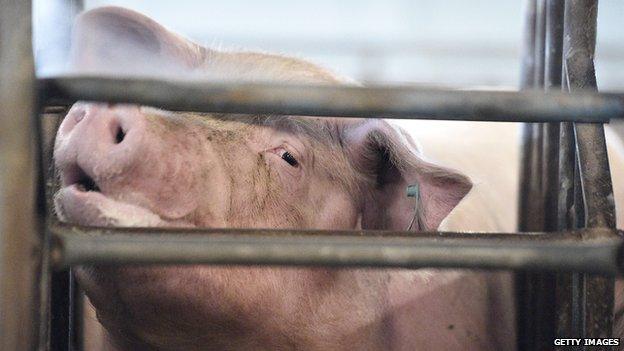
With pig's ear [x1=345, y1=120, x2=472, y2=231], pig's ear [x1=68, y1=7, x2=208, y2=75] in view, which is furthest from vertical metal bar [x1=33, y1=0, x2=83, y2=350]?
pig's ear [x1=345, y1=120, x2=472, y2=231]

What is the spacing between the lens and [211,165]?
1566 millimetres

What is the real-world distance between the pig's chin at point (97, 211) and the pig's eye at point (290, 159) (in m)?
0.43

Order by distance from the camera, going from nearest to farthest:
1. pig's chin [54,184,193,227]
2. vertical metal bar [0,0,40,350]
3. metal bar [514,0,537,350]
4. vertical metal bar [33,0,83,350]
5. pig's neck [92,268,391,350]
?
vertical metal bar [0,0,40,350] < pig's chin [54,184,193,227] < vertical metal bar [33,0,83,350] < pig's neck [92,268,391,350] < metal bar [514,0,537,350]

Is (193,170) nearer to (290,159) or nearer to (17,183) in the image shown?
(290,159)

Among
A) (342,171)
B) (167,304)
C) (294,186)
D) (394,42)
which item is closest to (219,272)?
(167,304)

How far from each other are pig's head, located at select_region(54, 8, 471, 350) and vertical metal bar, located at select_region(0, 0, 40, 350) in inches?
17.2

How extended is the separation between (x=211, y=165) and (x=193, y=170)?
0.06 metres

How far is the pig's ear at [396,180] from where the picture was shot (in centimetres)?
172

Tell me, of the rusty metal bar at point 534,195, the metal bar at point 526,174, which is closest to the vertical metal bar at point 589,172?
the rusty metal bar at point 534,195

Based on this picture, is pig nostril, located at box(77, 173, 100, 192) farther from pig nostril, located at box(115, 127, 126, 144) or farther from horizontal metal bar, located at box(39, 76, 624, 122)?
horizontal metal bar, located at box(39, 76, 624, 122)

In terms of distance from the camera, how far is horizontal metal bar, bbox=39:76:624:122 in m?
0.98

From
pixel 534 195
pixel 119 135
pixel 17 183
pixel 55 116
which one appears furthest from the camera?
pixel 534 195

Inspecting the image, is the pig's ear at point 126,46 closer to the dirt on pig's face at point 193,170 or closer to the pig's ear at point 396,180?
the dirt on pig's face at point 193,170

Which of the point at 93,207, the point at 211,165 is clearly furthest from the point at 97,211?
the point at 211,165
